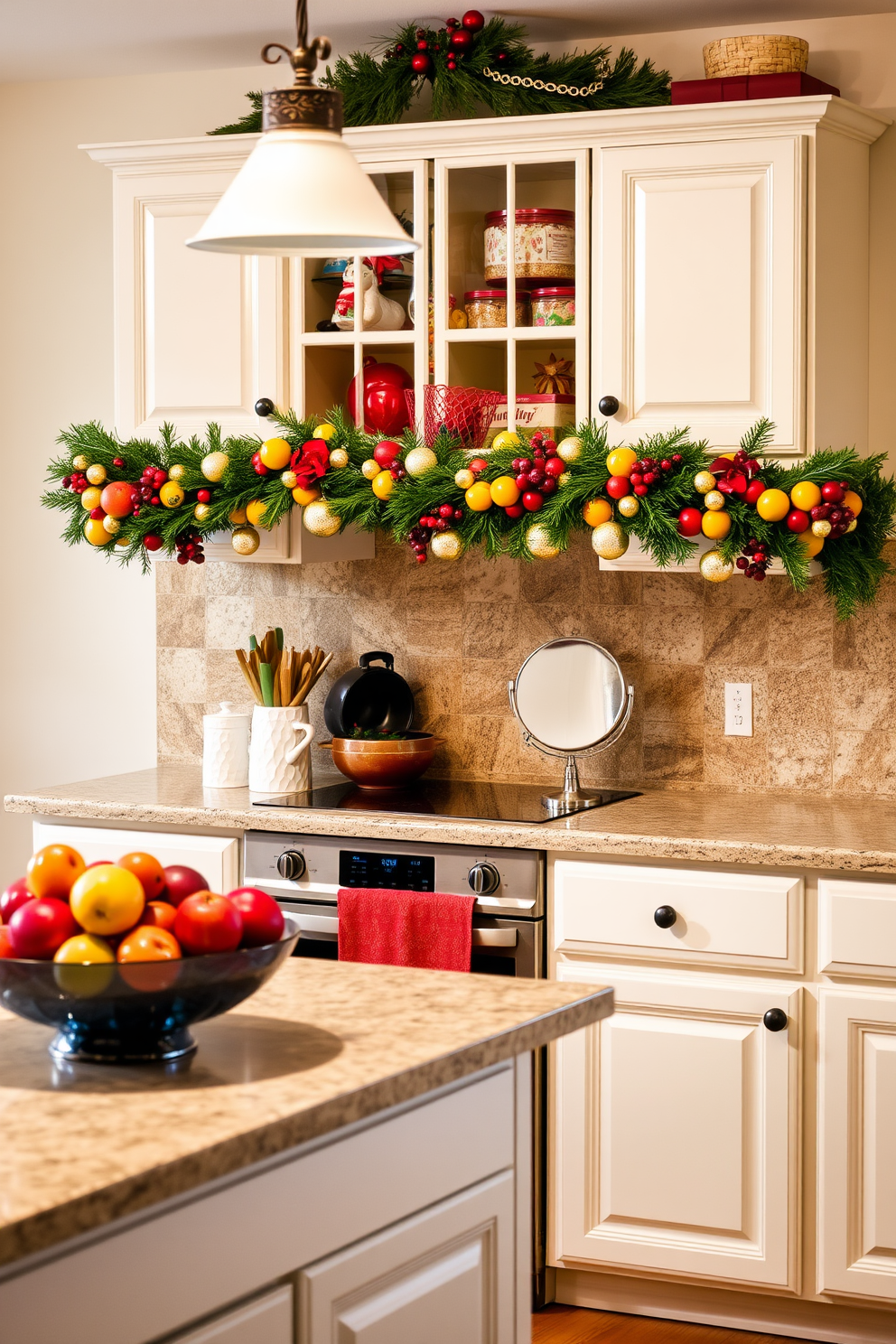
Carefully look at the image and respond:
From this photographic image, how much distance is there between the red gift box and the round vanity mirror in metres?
1.13

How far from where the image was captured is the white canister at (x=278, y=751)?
3285mm

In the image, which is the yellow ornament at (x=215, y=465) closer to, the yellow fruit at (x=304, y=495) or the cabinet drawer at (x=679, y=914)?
the yellow fruit at (x=304, y=495)

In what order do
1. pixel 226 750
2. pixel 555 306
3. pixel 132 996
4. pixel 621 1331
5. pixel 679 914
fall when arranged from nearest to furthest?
1. pixel 132 996
2. pixel 679 914
3. pixel 621 1331
4. pixel 555 306
5. pixel 226 750

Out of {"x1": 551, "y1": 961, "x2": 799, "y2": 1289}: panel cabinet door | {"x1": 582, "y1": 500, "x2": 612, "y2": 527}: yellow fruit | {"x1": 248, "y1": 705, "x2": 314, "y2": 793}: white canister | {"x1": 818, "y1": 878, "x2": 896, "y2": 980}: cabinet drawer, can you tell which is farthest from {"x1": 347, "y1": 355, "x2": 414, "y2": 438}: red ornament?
{"x1": 818, "y1": 878, "x2": 896, "y2": 980}: cabinet drawer

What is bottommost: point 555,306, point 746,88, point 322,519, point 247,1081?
point 247,1081

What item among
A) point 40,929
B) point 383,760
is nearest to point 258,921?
point 40,929

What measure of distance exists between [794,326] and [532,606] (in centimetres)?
90

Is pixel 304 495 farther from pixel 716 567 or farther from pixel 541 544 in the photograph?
pixel 716 567

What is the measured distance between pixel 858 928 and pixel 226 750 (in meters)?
1.44

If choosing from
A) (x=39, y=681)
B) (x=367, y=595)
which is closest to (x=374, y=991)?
(x=367, y=595)

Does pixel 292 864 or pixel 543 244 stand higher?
pixel 543 244

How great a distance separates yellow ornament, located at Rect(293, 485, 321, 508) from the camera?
3123 mm

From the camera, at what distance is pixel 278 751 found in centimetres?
329

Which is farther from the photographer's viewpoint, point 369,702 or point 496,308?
point 369,702
